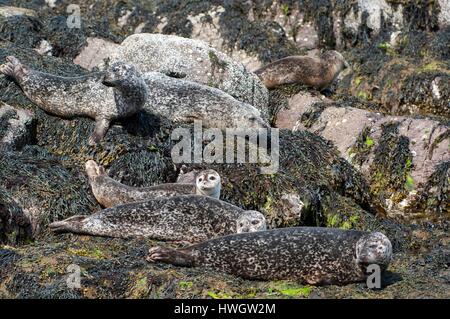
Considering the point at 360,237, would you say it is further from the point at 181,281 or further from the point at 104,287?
the point at 104,287

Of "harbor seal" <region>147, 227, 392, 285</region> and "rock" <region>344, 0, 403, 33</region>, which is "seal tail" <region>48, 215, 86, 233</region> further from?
"rock" <region>344, 0, 403, 33</region>

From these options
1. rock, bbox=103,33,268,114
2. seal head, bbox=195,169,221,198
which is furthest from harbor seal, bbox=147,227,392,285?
rock, bbox=103,33,268,114

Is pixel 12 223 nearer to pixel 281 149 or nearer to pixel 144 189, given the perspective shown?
pixel 144 189

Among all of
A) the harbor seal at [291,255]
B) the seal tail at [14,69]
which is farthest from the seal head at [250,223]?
the seal tail at [14,69]

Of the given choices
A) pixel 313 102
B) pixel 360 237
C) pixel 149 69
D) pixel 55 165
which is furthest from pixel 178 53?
pixel 360 237

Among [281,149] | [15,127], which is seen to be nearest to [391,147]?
[281,149]

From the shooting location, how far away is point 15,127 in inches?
401

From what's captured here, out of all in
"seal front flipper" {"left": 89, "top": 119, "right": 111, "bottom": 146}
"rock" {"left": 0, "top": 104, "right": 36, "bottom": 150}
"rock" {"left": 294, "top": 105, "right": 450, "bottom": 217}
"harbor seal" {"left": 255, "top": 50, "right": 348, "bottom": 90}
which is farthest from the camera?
"harbor seal" {"left": 255, "top": 50, "right": 348, "bottom": 90}

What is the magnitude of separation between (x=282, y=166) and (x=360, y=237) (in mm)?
2789

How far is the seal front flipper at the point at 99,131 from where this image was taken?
9914 mm

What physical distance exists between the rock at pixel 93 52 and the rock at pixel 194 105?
155 centimetres

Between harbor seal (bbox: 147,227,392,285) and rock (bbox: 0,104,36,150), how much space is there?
280cm

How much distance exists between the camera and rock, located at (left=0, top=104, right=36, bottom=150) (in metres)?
10.0

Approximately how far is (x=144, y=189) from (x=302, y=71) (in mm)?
4550
